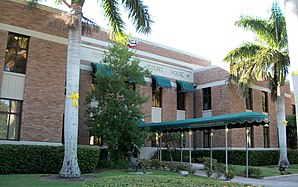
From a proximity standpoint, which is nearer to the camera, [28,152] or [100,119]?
[28,152]

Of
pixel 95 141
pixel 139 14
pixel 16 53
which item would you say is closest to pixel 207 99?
pixel 95 141

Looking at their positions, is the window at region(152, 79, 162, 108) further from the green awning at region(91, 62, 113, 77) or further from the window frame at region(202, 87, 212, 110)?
the green awning at region(91, 62, 113, 77)

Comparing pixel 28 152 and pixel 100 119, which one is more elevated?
pixel 100 119

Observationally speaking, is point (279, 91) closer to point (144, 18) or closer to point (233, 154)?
point (233, 154)

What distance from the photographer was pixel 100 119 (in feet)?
66.3

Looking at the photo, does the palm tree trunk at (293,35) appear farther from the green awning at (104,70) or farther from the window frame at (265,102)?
the window frame at (265,102)

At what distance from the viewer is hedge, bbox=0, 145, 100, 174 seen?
14945 millimetres

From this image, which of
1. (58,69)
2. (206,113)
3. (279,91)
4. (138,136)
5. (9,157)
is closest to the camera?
(9,157)

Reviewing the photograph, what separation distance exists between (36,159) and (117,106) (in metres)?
6.09

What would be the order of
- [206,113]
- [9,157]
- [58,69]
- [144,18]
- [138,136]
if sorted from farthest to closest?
[206,113], [138,136], [58,69], [144,18], [9,157]

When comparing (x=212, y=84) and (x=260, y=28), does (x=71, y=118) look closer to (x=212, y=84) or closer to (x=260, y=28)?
(x=260, y=28)

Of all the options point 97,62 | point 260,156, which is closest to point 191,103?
point 260,156

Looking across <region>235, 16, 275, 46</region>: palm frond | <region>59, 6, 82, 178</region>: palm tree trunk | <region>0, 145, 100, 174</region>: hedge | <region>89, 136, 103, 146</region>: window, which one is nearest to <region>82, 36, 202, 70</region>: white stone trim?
<region>89, 136, 103, 146</region>: window

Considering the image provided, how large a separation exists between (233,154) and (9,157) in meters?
17.2
